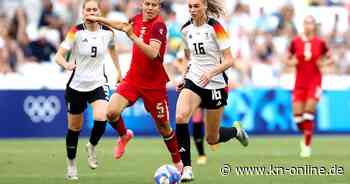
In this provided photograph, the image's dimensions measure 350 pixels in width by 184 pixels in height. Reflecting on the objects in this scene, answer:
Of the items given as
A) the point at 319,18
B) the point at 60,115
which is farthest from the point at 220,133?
the point at 319,18

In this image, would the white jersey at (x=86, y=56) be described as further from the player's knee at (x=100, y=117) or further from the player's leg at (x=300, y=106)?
the player's leg at (x=300, y=106)

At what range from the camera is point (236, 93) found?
25250 millimetres

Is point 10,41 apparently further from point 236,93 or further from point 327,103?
point 327,103

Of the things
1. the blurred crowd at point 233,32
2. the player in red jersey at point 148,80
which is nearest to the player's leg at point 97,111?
the player in red jersey at point 148,80

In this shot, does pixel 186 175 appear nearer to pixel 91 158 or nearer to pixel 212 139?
pixel 212 139

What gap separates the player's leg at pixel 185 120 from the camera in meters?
13.9

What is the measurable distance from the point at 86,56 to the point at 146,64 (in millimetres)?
1388

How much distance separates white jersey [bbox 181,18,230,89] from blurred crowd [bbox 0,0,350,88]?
920cm

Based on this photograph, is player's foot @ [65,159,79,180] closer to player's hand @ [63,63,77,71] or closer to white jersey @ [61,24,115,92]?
white jersey @ [61,24,115,92]

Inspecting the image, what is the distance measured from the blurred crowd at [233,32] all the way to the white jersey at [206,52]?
920cm

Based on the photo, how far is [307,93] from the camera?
20.4 m

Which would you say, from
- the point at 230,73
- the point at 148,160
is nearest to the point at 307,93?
the point at 148,160

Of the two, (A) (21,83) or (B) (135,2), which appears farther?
(B) (135,2)

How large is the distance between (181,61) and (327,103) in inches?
337
